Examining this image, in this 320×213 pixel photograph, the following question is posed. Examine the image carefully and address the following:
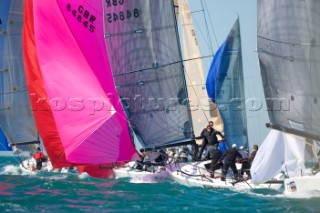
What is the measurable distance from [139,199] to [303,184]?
13.9ft

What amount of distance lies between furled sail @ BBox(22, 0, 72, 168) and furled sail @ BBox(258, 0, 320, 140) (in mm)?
8824

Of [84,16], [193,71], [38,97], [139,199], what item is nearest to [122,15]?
[84,16]

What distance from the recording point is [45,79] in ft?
74.9

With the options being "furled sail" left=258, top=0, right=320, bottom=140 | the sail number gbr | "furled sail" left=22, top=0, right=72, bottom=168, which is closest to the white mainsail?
"furled sail" left=258, top=0, right=320, bottom=140

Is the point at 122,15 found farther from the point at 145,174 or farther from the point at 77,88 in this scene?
the point at 145,174

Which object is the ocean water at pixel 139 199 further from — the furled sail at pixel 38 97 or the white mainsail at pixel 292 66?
the furled sail at pixel 38 97

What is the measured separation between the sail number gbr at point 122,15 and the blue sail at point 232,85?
593 centimetres

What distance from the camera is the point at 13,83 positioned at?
31.6 meters

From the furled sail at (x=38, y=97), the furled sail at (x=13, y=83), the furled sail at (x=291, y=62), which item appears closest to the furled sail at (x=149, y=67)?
the furled sail at (x=38, y=97)

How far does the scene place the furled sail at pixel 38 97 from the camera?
24.4 meters

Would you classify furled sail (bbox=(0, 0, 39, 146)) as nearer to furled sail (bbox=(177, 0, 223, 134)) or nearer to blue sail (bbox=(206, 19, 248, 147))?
furled sail (bbox=(177, 0, 223, 134))

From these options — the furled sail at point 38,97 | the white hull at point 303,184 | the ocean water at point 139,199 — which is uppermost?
the furled sail at point 38,97

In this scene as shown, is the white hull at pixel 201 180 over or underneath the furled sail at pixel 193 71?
underneath

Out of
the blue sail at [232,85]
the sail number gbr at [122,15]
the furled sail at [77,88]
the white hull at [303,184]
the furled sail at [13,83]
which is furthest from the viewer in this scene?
the furled sail at [13,83]
